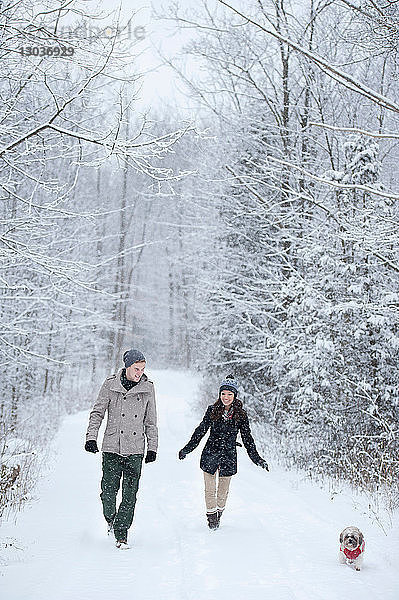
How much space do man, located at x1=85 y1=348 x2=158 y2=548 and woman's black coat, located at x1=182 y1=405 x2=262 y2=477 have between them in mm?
845

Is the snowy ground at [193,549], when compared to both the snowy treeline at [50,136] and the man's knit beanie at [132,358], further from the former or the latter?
the man's knit beanie at [132,358]

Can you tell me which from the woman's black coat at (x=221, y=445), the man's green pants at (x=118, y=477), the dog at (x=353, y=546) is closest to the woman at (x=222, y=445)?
the woman's black coat at (x=221, y=445)

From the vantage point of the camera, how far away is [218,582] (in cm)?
457

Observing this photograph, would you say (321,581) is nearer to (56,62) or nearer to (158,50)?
(56,62)

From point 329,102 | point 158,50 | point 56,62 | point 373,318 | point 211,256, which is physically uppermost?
point 158,50

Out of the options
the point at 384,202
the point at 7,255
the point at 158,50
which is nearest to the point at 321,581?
the point at 7,255

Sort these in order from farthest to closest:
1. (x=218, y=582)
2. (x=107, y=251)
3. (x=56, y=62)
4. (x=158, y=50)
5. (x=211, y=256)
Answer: (x=107, y=251), (x=211, y=256), (x=158, y=50), (x=56, y=62), (x=218, y=582)

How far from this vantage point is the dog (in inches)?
193

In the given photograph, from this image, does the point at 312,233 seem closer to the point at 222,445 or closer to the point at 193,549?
the point at 222,445

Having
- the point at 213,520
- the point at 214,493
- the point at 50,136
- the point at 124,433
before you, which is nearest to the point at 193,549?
the point at 213,520

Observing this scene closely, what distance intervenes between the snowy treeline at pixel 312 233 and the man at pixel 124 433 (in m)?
2.77

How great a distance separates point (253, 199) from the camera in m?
14.6

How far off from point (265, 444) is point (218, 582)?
7843 mm

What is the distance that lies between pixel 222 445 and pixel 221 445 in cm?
1
